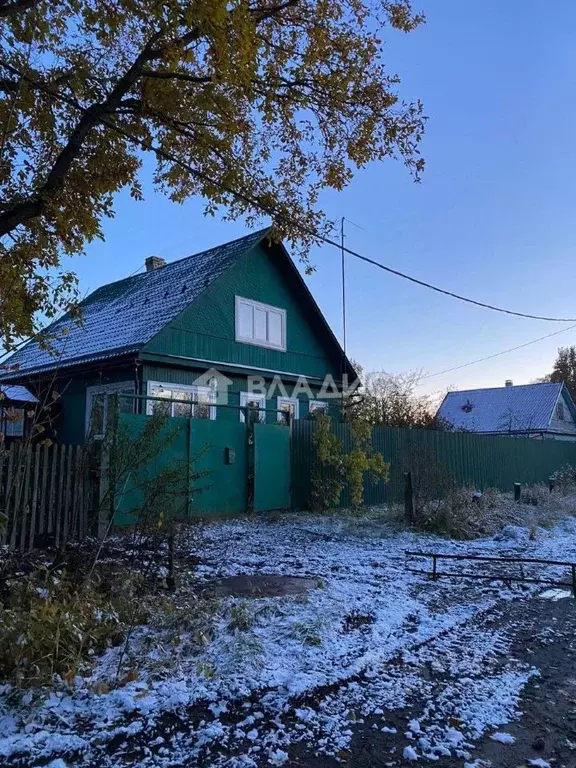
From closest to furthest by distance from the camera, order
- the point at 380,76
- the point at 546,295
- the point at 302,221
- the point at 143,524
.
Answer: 1. the point at 143,524
2. the point at 380,76
3. the point at 302,221
4. the point at 546,295

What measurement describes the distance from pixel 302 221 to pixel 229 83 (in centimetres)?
262

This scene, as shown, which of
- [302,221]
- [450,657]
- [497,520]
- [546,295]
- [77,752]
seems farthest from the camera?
[546,295]

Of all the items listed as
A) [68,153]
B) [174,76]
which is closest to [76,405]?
[68,153]

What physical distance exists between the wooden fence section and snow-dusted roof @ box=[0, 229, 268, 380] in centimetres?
545

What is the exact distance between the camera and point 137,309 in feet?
52.9

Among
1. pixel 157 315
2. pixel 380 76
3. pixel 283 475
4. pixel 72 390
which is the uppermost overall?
pixel 380 76

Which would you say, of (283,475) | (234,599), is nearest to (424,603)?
(234,599)

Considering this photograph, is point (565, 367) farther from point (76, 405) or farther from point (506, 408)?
point (76, 405)

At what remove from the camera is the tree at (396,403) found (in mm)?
24219

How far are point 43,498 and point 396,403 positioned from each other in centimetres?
2226

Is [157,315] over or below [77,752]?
over

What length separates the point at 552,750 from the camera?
Result: 3053 mm

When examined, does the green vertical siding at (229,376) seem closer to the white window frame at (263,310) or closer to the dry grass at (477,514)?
the white window frame at (263,310)

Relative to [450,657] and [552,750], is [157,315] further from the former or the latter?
[552,750]
